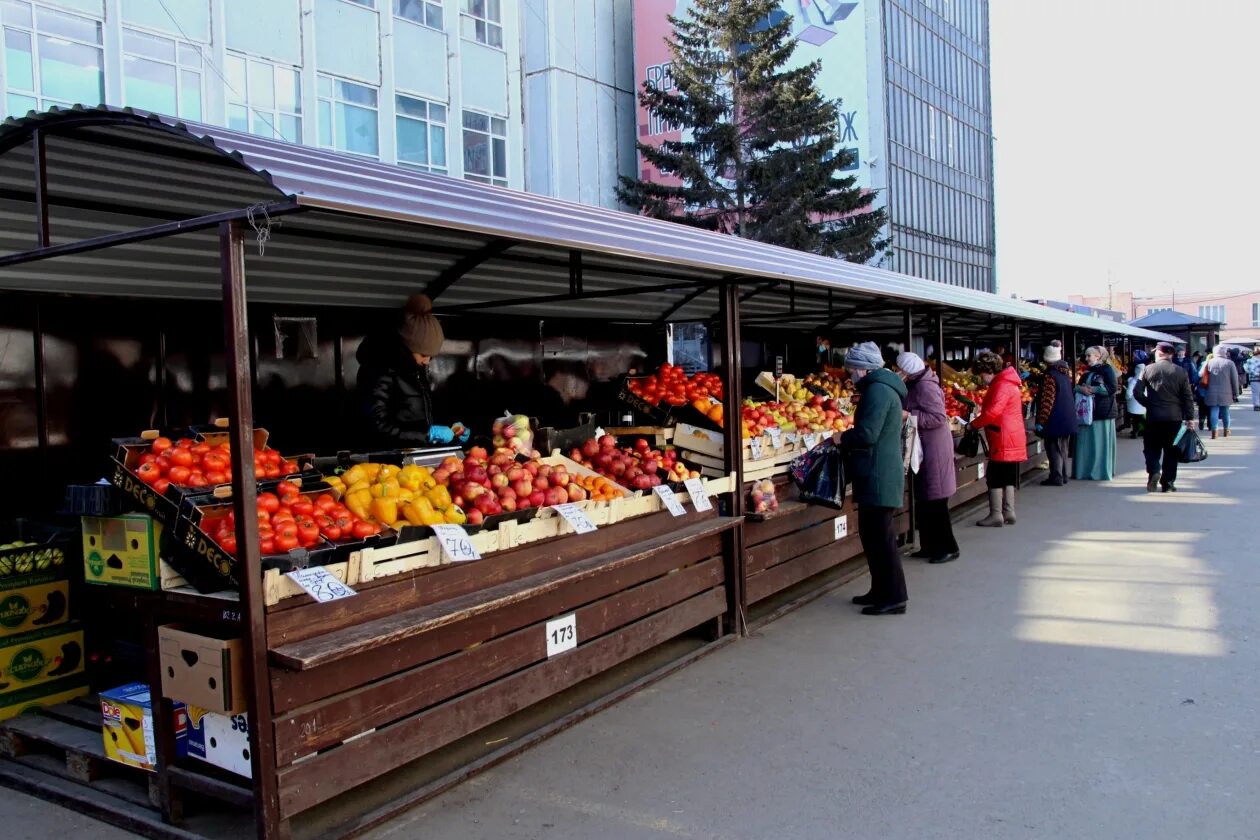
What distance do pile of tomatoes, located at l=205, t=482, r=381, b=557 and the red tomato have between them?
324 mm

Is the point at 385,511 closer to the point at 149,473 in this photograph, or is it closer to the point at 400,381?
the point at 149,473

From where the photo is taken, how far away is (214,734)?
357cm

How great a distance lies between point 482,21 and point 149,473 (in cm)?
2251

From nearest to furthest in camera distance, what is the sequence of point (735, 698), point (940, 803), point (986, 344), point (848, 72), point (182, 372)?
point (940, 803), point (735, 698), point (182, 372), point (986, 344), point (848, 72)

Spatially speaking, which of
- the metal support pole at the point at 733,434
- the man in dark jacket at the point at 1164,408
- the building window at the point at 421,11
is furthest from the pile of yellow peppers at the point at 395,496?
the building window at the point at 421,11

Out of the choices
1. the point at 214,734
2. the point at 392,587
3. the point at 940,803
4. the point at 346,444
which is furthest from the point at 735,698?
the point at 346,444

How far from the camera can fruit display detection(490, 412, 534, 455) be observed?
18.5 feet

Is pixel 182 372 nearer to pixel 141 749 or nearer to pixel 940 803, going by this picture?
pixel 141 749

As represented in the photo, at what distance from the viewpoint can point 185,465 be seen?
377cm

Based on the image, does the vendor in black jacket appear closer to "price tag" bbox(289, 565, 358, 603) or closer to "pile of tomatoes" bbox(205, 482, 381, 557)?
"pile of tomatoes" bbox(205, 482, 381, 557)

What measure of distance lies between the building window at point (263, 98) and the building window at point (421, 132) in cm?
277

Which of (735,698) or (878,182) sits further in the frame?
(878,182)

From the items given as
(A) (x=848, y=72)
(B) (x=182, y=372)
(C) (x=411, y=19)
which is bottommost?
(B) (x=182, y=372)

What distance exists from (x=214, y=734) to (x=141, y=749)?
0.48 meters
